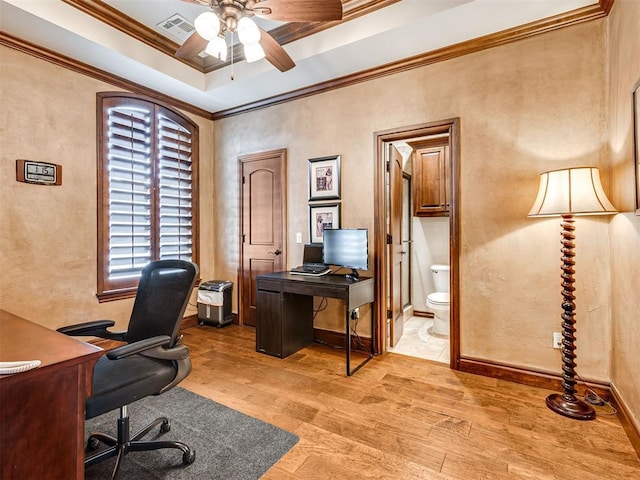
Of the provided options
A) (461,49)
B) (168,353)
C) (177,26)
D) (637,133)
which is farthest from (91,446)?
(461,49)

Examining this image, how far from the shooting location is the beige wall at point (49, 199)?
107 inches

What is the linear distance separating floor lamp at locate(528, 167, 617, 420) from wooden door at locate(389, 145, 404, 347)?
1370 mm

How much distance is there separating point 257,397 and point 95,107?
3168 millimetres

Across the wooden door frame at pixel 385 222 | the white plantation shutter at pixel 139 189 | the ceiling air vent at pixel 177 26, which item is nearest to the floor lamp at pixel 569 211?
the wooden door frame at pixel 385 222

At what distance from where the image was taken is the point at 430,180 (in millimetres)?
4559

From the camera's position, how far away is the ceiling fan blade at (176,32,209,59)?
2.28 metres

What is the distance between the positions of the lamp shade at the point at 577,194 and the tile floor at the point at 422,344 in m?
1.71

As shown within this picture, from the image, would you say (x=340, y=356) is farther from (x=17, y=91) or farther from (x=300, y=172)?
(x=17, y=91)

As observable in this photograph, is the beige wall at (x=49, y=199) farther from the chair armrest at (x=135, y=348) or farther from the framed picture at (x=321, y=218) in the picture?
the framed picture at (x=321, y=218)

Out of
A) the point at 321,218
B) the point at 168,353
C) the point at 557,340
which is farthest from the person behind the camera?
the point at 321,218

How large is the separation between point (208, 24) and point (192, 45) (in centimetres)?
51

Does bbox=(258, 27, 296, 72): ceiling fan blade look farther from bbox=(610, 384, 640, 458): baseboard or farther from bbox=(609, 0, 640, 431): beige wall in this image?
bbox=(610, 384, 640, 458): baseboard

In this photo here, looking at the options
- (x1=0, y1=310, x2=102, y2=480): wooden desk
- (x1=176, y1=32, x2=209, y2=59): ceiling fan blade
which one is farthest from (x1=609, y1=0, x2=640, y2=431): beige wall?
(x1=0, y1=310, x2=102, y2=480): wooden desk

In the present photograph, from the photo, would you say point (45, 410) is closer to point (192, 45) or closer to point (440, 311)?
point (192, 45)
